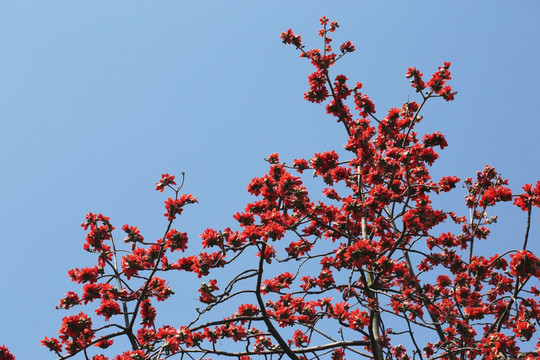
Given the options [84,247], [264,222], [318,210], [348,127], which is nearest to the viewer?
[264,222]

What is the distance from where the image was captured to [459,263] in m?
7.23

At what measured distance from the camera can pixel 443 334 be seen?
21.1 feet

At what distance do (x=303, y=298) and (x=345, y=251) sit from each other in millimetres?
1868

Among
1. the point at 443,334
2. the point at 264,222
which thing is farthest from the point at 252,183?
the point at 443,334

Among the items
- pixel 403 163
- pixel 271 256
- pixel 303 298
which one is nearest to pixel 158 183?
pixel 271 256

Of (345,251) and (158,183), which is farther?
(158,183)

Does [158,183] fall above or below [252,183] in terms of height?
above

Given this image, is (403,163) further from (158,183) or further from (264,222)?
(158,183)

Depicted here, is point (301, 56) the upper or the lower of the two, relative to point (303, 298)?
upper

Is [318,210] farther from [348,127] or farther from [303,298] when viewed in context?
[348,127]

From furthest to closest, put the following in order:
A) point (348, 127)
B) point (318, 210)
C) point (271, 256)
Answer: point (348, 127), point (318, 210), point (271, 256)

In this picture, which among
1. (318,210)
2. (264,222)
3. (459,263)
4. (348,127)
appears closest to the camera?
(264,222)

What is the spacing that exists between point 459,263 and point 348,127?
292cm

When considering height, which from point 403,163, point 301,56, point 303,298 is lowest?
point 303,298
